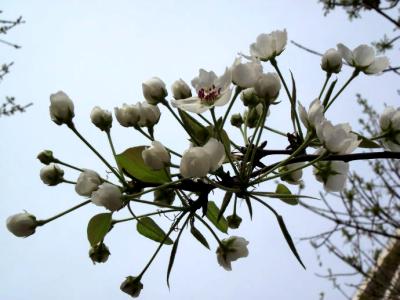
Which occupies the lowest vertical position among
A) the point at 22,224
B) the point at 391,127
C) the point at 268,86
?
the point at 22,224

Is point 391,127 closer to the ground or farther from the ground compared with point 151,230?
farther from the ground

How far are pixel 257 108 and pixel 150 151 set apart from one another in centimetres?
50

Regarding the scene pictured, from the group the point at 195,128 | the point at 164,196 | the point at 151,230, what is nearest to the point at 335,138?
the point at 195,128

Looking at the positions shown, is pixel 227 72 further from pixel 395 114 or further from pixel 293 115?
pixel 395 114

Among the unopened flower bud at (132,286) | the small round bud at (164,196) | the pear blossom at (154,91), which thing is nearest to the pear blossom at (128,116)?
the pear blossom at (154,91)

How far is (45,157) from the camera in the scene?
1.18 m

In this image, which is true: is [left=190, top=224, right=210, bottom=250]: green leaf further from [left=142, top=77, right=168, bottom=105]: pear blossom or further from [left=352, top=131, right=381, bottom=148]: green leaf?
[left=352, top=131, right=381, bottom=148]: green leaf

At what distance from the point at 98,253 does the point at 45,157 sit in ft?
0.98

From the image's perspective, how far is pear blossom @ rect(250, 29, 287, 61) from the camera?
4.17ft

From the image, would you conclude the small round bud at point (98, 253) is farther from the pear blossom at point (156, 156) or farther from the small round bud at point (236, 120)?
the small round bud at point (236, 120)

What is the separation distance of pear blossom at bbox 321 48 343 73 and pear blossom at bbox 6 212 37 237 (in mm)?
934

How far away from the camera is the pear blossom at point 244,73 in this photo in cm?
103

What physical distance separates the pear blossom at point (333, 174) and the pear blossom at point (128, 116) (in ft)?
1.60

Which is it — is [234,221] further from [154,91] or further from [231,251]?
[154,91]
